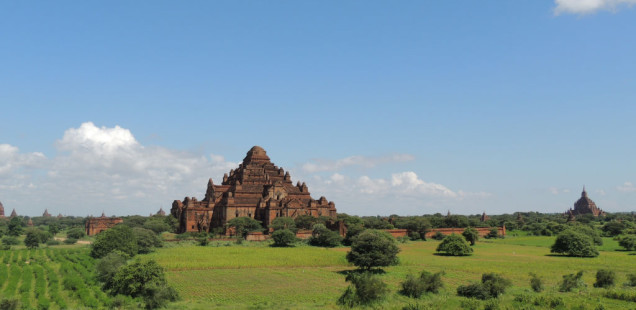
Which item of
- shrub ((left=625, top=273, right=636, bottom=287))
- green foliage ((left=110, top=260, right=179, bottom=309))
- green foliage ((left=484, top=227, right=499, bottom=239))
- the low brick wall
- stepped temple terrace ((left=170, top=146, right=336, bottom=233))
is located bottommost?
shrub ((left=625, top=273, right=636, bottom=287))

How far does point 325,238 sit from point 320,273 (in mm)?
28827

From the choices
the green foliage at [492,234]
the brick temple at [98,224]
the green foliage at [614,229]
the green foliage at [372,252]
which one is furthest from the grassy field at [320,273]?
the brick temple at [98,224]

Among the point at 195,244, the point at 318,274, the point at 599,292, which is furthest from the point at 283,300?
the point at 195,244

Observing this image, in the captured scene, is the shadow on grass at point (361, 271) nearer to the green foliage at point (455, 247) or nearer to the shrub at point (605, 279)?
the shrub at point (605, 279)

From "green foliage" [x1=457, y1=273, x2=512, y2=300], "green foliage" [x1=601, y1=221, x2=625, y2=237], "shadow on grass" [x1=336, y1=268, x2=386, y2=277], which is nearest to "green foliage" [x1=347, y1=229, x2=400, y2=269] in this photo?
"shadow on grass" [x1=336, y1=268, x2=386, y2=277]

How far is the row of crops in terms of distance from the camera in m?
37.0

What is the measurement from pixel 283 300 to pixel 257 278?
10.9 metres

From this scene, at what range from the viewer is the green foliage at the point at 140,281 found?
36719mm

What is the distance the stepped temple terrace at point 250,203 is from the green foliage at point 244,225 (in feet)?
12.3

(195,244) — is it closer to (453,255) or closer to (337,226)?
(337,226)

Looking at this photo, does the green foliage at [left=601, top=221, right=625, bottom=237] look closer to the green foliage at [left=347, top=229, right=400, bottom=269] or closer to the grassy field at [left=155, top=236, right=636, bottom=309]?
the grassy field at [left=155, top=236, right=636, bottom=309]

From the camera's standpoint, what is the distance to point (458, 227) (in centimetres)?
10912

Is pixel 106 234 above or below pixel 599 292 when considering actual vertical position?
above

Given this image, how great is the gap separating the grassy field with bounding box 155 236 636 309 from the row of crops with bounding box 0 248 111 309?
282 inches
